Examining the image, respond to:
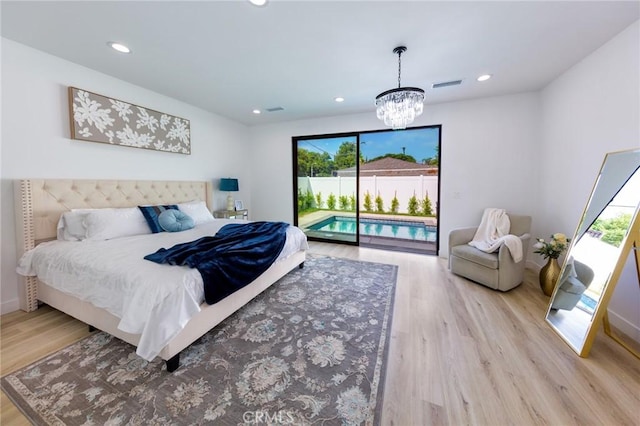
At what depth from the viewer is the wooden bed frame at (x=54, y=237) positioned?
1815 millimetres

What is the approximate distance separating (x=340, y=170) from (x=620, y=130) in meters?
Result: 3.70

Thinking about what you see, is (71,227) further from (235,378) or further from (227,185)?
(235,378)

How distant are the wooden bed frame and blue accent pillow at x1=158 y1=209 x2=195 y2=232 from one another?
0.59 m

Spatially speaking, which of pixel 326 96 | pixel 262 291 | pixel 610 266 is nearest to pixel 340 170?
pixel 326 96

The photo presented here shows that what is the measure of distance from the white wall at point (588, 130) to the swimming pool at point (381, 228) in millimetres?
2830

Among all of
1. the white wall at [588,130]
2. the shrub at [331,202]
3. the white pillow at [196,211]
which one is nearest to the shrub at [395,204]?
the shrub at [331,202]

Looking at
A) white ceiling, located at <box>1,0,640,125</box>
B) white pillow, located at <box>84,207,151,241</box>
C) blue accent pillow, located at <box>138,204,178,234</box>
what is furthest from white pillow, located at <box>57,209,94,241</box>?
white ceiling, located at <box>1,0,640,125</box>

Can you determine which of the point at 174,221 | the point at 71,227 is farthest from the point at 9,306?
the point at 174,221

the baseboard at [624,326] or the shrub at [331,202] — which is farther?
the shrub at [331,202]

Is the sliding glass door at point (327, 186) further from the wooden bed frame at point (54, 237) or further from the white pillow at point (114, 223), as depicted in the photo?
the white pillow at point (114, 223)

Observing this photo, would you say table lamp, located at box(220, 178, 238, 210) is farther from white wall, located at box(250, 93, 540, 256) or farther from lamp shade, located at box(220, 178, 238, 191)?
white wall, located at box(250, 93, 540, 256)

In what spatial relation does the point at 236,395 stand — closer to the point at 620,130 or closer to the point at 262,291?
the point at 262,291

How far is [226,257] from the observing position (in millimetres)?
2074

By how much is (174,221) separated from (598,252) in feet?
14.6
